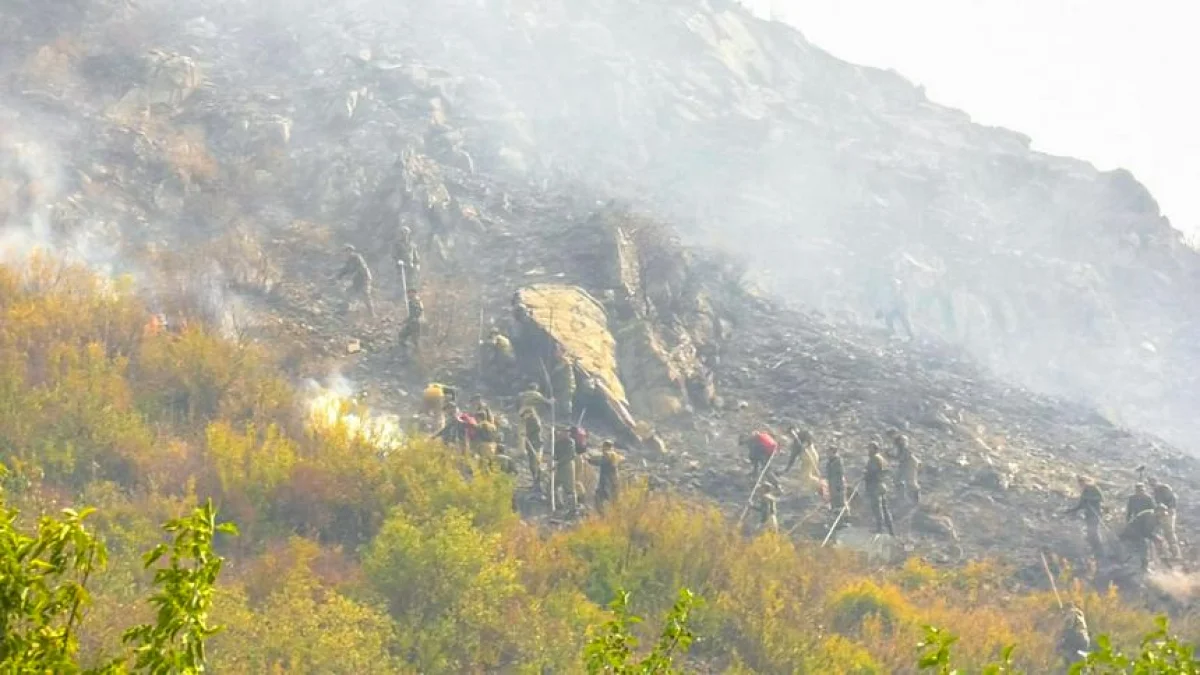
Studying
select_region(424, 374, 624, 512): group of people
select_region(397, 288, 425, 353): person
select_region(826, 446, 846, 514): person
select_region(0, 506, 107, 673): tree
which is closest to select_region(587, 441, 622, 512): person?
select_region(424, 374, 624, 512): group of people

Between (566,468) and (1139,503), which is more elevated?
(1139,503)

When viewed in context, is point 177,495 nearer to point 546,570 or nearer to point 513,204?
point 546,570

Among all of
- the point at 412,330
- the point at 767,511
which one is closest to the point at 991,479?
the point at 767,511

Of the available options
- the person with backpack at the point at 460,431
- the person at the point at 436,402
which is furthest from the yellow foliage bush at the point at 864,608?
the person at the point at 436,402

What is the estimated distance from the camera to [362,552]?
10.1 metres

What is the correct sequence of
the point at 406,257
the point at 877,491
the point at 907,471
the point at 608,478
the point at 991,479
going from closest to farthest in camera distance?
the point at 608,478 < the point at 877,491 < the point at 907,471 < the point at 991,479 < the point at 406,257

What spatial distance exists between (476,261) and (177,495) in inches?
516

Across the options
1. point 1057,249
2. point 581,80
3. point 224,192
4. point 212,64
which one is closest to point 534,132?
point 581,80

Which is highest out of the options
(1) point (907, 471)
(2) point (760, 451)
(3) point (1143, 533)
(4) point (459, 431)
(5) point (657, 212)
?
(3) point (1143, 533)

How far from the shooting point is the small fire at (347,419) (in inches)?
498

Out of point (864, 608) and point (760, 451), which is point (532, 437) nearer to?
point (760, 451)

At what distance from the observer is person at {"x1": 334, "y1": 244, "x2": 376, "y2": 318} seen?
19000 millimetres

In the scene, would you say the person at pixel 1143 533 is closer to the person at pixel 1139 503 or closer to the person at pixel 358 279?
the person at pixel 1139 503

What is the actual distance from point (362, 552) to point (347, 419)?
462 centimetres
